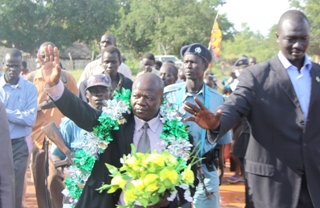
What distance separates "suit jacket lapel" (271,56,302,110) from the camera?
A: 11.3ft

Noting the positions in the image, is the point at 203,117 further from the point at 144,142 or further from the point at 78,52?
the point at 78,52

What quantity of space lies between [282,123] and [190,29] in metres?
43.0

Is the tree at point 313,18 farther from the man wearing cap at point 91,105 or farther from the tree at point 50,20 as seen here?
the man wearing cap at point 91,105

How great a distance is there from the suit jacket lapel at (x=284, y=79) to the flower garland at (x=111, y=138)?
0.88 meters

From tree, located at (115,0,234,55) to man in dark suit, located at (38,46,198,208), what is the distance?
139ft

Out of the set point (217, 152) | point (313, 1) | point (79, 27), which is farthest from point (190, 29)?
point (217, 152)

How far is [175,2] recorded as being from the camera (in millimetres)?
49000

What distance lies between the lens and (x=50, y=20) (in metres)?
43.9

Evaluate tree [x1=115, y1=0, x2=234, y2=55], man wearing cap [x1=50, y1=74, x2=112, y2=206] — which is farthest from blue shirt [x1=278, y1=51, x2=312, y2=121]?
tree [x1=115, y1=0, x2=234, y2=55]

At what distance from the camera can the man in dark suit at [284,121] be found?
339 centimetres

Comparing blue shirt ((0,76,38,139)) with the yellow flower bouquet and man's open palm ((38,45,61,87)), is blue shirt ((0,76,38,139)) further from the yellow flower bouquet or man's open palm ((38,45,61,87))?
the yellow flower bouquet

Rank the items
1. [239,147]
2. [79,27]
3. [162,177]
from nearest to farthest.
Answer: [162,177], [239,147], [79,27]

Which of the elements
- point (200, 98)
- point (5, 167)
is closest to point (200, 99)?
point (200, 98)

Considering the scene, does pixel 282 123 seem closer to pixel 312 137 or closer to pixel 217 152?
pixel 312 137
